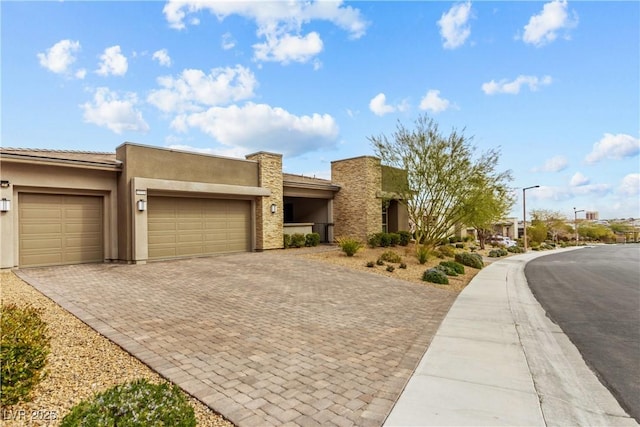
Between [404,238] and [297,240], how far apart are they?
7758 mm

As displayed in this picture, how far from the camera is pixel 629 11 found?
9.84 metres

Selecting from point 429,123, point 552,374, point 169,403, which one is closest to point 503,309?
point 552,374

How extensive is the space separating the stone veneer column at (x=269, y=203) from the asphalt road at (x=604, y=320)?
11035 millimetres

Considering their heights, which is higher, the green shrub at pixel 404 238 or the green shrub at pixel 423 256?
the green shrub at pixel 404 238

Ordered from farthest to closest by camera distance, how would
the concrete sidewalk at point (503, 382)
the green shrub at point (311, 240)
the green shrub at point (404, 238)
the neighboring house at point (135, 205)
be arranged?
1. the green shrub at point (404, 238)
2. the green shrub at point (311, 240)
3. the neighboring house at point (135, 205)
4. the concrete sidewalk at point (503, 382)

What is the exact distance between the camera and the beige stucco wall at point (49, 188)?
33.8 feet

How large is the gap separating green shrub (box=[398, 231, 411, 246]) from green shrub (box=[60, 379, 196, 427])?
65.1ft

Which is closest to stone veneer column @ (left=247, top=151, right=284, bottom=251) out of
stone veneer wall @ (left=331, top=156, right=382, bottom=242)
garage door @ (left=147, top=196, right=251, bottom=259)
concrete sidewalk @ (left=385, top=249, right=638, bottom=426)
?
garage door @ (left=147, top=196, right=251, bottom=259)

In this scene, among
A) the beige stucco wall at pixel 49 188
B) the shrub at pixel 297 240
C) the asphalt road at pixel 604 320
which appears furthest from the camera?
the shrub at pixel 297 240

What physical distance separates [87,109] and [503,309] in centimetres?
1578

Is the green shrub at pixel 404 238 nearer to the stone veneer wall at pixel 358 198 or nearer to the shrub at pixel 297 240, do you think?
the stone veneer wall at pixel 358 198

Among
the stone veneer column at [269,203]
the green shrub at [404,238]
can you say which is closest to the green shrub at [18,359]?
the stone veneer column at [269,203]

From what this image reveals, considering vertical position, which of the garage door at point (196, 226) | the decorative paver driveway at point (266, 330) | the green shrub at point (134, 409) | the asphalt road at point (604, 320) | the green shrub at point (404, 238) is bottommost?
the asphalt road at point (604, 320)

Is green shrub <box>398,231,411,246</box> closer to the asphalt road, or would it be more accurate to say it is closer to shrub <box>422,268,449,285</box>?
the asphalt road
